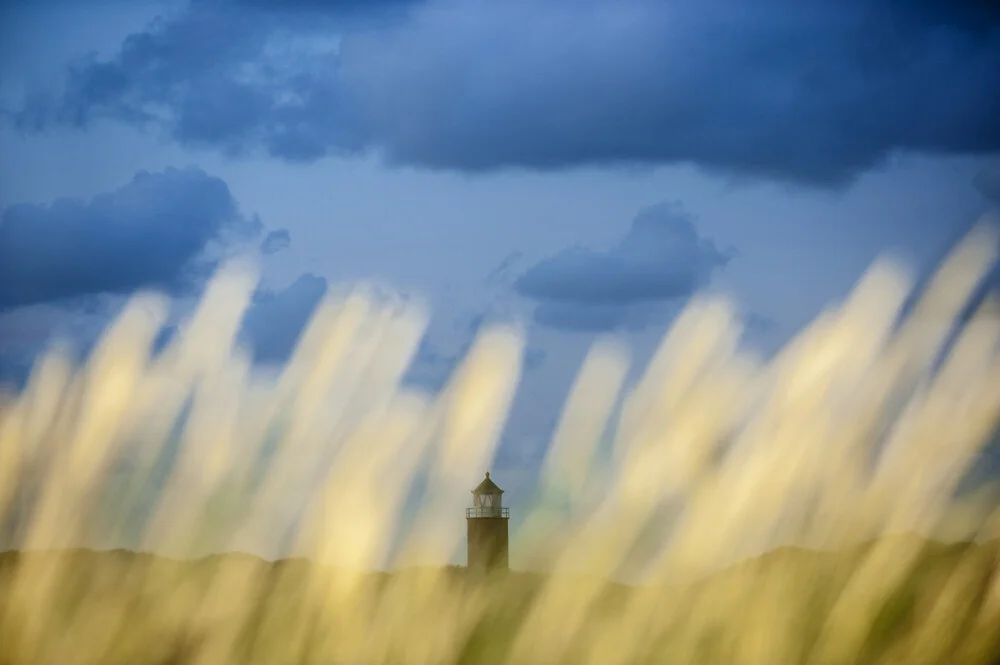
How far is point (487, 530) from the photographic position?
60.4 meters

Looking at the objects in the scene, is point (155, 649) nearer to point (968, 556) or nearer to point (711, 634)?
point (711, 634)

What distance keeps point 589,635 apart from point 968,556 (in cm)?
1353

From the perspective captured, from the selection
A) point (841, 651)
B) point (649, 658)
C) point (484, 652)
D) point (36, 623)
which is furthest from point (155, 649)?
point (841, 651)

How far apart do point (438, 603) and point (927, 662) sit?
1899cm

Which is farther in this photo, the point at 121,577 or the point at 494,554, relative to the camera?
the point at 494,554

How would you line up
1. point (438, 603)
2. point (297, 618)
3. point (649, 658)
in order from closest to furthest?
point (649, 658)
point (297, 618)
point (438, 603)

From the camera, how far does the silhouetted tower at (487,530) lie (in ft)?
194

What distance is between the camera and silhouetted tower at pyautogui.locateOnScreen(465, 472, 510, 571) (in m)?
59.1

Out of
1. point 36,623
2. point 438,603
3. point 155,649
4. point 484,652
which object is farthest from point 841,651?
point 36,623

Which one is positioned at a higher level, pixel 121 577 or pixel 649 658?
pixel 121 577

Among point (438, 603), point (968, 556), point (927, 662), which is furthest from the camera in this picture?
point (438, 603)

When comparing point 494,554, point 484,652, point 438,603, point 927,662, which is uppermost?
point 494,554

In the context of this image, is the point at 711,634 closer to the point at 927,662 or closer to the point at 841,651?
the point at 841,651

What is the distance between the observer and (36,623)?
38.1 m
